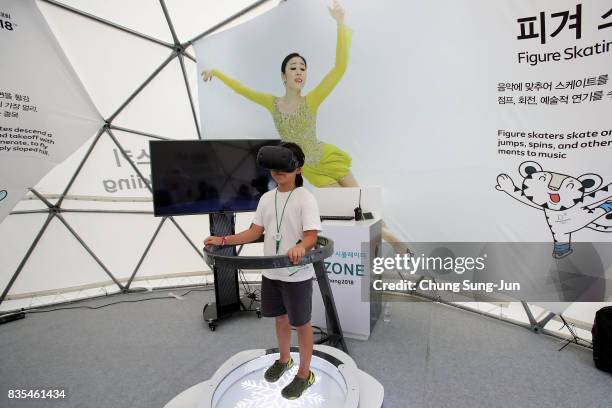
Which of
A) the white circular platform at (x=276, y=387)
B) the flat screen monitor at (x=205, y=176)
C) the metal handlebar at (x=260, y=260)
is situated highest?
the flat screen monitor at (x=205, y=176)

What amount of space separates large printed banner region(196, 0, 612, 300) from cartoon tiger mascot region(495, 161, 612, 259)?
0.5 inches

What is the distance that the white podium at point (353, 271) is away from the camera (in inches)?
151

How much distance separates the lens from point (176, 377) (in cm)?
329

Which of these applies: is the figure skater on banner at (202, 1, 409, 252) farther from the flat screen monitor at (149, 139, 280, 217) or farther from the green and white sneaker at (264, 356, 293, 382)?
the green and white sneaker at (264, 356, 293, 382)

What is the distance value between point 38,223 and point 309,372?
5036 millimetres

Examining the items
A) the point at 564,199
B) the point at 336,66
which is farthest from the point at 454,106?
the point at 336,66

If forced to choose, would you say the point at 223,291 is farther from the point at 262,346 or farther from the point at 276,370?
the point at 276,370

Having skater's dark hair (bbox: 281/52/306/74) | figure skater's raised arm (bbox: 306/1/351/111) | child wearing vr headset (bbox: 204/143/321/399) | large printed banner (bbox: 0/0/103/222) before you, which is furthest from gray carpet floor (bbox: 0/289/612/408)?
skater's dark hair (bbox: 281/52/306/74)

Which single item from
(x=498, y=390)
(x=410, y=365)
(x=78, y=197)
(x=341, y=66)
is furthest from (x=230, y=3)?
(x=498, y=390)

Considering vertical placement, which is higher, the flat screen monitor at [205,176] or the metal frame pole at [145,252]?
the flat screen monitor at [205,176]

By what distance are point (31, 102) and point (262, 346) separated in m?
4.31

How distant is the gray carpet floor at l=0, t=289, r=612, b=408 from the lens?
9.66ft

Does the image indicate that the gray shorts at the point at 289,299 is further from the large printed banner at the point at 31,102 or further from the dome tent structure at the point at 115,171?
the large printed banner at the point at 31,102

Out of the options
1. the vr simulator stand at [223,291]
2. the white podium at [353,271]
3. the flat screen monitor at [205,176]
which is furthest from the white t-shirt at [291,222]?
the vr simulator stand at [223,291]
